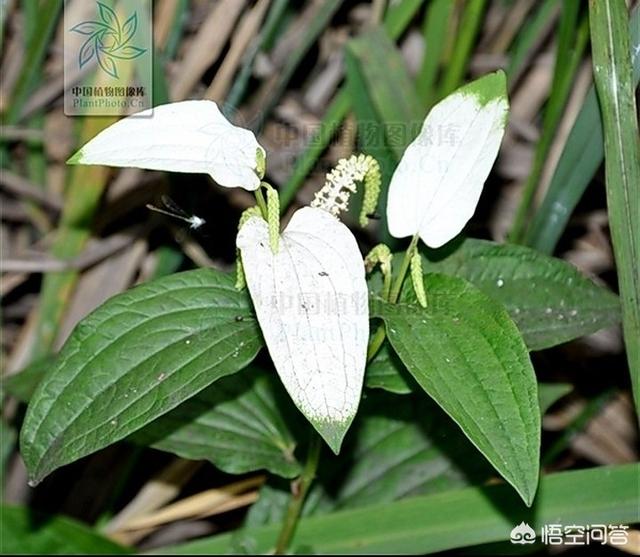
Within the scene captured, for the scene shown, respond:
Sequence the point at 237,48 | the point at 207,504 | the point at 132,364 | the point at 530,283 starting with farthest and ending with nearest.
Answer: the point at 237,48 < the point at 207,504 < the point at 530,283 < the point at 132,364

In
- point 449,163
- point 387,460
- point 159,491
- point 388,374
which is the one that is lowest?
point 159,491

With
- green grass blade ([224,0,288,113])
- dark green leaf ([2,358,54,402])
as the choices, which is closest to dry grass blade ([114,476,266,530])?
dark green leaf ([2,358,54,402])

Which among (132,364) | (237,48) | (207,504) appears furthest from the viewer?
(237,48)

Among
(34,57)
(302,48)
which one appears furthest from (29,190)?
(302,48)

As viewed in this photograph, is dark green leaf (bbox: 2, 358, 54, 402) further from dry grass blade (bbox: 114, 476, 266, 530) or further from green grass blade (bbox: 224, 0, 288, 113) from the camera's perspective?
green grass blade (bbox: 224, 0, 288, 113)

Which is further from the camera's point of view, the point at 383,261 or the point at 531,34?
the point at 531,34

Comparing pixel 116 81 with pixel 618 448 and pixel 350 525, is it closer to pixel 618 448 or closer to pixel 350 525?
pixel 350 525

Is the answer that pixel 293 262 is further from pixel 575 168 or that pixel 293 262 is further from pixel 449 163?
pixel 575 168

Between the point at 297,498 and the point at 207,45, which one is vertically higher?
the point at 207,45
